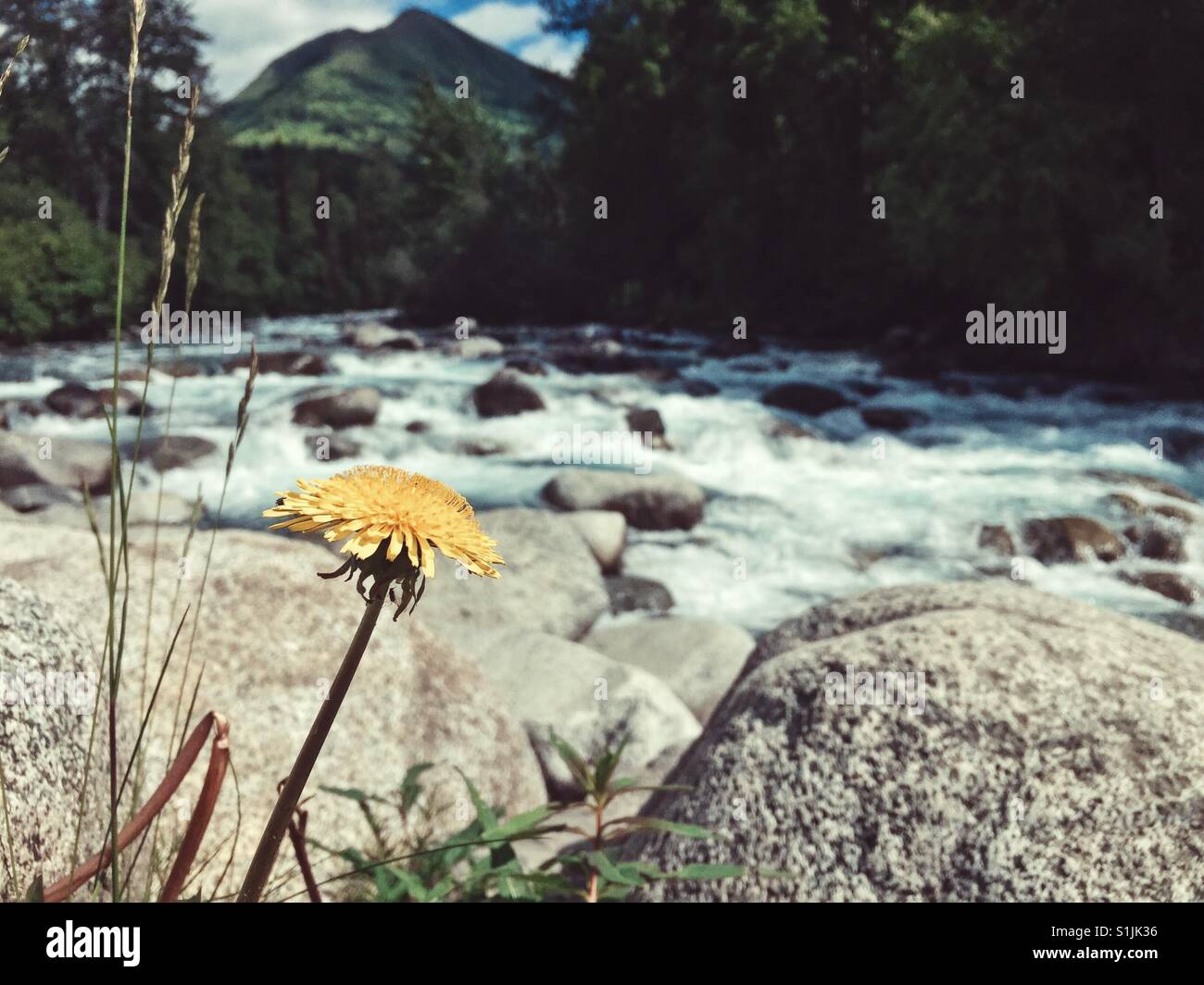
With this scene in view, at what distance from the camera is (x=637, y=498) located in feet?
37.7

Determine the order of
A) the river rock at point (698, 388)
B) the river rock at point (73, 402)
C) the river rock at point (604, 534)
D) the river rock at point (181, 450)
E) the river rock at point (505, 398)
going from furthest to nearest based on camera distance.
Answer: the river rock at point (698, 388) → the river rock at point (505, 398) → the river rock at point (73, 402) → the river rock at point (181, 450) → the river rock at point (604, 534)

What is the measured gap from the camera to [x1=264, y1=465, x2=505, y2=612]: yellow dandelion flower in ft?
2.21

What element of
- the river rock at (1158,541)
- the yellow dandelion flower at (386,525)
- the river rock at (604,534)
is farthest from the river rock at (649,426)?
the yellow dandelion flower at (386,525)

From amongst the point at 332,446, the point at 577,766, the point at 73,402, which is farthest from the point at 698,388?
the point at 577,766

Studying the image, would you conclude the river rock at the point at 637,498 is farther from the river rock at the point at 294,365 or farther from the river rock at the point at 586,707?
the river rock at the point at 294,365

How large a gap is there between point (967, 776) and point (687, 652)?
4.69m

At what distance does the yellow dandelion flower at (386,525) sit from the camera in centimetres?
67

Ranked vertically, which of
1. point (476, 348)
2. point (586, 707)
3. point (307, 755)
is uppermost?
point (476, 348)

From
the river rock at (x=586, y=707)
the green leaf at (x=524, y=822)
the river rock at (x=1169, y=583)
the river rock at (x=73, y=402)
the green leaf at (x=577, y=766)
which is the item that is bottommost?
the river rock at (x=1169, y=583)

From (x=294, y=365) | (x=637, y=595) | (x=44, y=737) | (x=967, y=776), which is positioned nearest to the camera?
(x=44, y=737)

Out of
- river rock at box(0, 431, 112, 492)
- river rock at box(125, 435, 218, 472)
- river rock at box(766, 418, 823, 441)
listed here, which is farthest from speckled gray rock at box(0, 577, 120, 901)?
river rock at box(766, 418, 823, 441)

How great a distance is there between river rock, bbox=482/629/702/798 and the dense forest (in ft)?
26.8

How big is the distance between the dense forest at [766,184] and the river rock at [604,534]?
248 inches

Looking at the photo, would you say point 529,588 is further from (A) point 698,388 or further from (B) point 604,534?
(A) point 698,388
